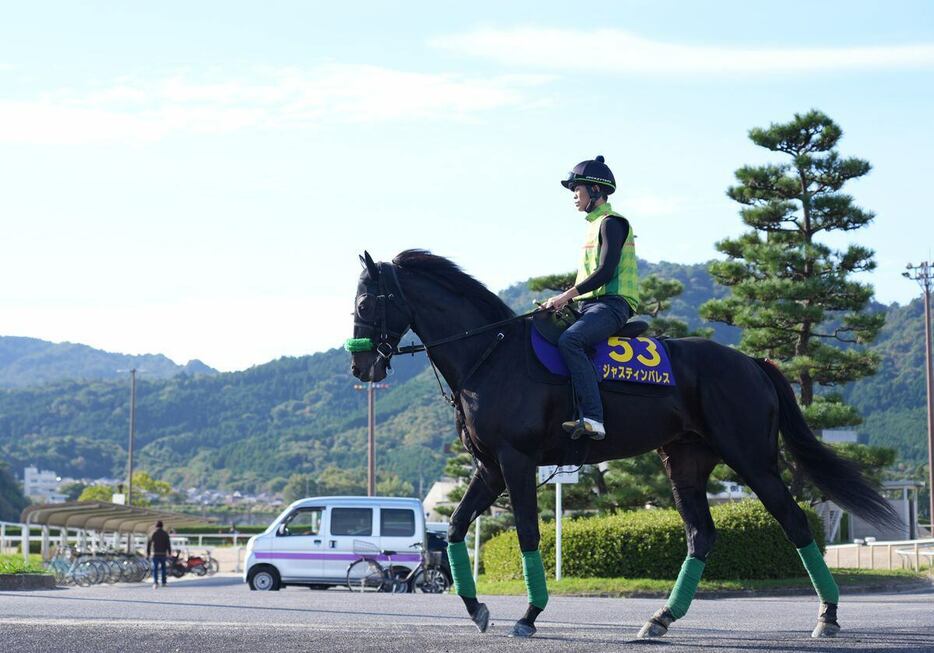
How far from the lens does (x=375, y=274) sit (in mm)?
9336

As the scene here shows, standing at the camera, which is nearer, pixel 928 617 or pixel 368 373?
pixel 368 373

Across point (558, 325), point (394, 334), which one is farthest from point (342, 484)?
point (558, 325)

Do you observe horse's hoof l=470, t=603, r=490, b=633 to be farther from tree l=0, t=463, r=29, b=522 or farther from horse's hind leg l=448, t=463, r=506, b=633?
tree l=0, t=463, r=29, b=522

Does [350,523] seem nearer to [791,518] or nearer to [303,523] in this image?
[303,523]

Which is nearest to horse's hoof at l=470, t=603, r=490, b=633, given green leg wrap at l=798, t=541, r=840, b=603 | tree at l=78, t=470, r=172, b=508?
green leg wrap at l=798, t=541, r=840, b=603

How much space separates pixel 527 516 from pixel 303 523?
19.1 m

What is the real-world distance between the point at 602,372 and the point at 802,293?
19.2 metres

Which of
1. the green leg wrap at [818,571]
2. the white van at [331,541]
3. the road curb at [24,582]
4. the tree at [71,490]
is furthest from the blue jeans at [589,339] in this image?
the tree at [71,490]

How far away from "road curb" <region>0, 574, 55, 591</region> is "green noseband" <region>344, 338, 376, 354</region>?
15806 millimetres

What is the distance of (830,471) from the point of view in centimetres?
998

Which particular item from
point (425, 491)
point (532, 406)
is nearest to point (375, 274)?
point (532, 406)

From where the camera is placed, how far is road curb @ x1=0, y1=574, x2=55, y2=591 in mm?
22703

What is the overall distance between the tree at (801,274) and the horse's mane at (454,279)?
18.2 metres

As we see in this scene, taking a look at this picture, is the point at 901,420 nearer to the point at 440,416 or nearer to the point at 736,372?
the point at 440,416
